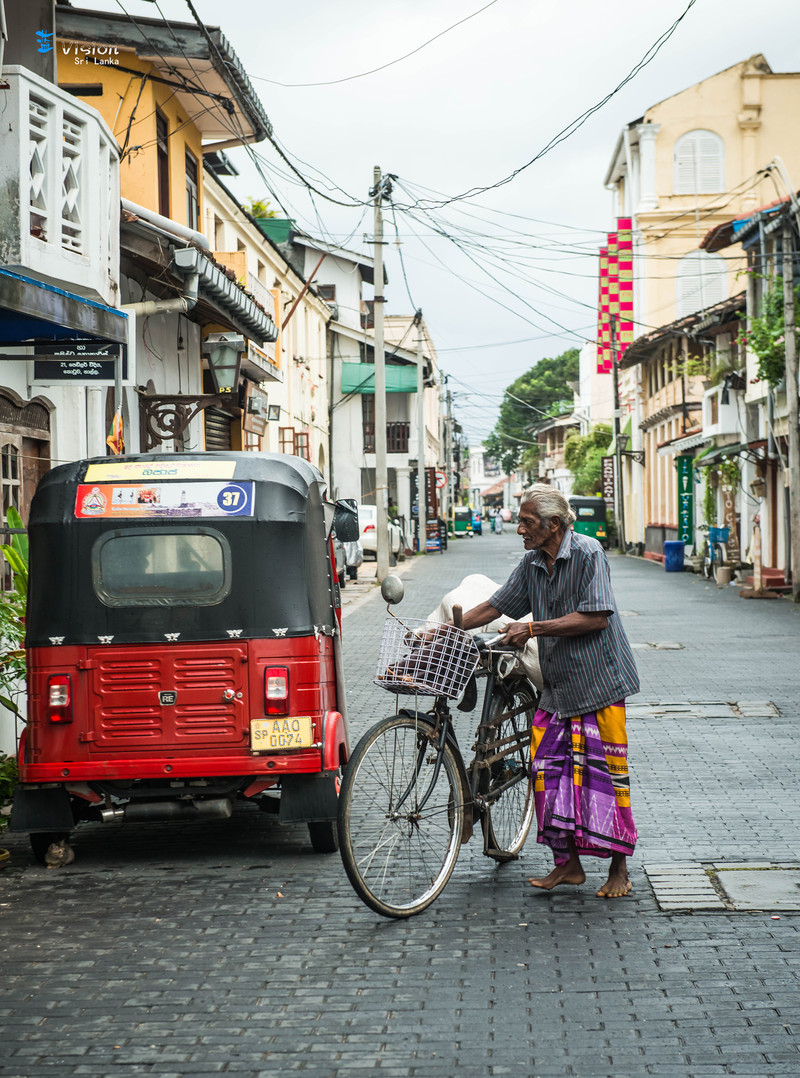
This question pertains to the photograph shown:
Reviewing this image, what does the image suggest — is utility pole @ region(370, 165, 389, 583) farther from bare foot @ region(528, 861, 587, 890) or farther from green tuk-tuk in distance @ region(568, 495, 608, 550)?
bare foot @ region(528, 861, 587, 890)

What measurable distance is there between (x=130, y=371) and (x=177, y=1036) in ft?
23.1

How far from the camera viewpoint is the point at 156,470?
6359 mm

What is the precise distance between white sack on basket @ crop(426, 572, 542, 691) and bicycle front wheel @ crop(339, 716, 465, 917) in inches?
22.4

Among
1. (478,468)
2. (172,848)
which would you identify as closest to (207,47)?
(172,848)

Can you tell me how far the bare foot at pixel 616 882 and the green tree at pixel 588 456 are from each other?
57.5 meters

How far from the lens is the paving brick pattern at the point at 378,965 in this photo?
12.7ft

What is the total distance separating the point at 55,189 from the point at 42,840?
4.29 metres

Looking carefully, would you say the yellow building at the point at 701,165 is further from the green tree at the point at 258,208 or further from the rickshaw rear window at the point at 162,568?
the rickshaw rear window at the point at 162,568

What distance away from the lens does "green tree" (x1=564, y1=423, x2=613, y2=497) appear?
64.8 metres

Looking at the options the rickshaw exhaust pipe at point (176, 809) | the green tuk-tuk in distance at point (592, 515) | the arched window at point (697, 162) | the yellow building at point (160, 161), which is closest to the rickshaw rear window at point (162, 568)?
the rickshaw exhaust pipe at point (176, 809)

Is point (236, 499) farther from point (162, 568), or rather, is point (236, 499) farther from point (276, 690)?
point (276, 690)

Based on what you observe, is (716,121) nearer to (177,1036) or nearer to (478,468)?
(177,1036)

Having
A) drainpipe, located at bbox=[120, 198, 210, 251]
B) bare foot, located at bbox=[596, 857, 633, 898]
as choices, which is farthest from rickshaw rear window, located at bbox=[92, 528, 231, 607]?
drainpipe, located at bbox=[120, 198, 210, 251]

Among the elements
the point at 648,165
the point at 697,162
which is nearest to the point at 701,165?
the point at 697,162
